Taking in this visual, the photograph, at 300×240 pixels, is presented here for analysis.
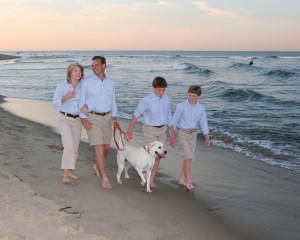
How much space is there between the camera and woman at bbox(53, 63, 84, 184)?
5.64m

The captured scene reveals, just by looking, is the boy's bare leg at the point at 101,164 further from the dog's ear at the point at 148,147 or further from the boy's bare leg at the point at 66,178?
the dog's ear at the point at 148,147

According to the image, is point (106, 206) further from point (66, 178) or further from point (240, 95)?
point (240, 95)

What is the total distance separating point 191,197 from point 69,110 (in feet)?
7.49

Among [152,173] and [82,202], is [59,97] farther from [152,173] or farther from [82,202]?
[152,173]

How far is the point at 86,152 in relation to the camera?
8375mm

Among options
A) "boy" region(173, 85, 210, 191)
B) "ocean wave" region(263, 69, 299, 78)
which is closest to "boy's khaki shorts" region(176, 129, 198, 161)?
"boy" region(173, 85, 210, 191)

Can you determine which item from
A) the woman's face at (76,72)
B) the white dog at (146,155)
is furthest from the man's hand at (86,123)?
the white dog at (146,155)

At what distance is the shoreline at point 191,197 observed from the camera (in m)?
4.85

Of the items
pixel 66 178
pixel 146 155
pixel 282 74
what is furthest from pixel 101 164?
pixel 282 74

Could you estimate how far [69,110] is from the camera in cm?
576

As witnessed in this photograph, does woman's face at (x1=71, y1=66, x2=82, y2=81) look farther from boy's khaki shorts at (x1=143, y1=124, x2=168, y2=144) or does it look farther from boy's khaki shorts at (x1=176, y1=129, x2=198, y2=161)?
boy's khaki shorts at (x1=176, y1=129, x2=198, y2=161)

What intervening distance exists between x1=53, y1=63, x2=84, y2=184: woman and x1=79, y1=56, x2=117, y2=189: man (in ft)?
0.45

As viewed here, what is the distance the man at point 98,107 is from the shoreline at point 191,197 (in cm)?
66

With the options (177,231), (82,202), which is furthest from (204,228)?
(82,202)
